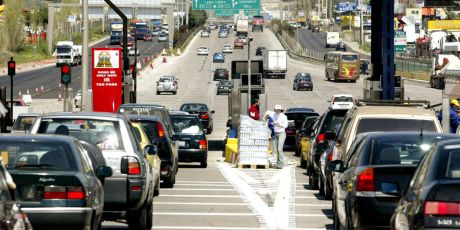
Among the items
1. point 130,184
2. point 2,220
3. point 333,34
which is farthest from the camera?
point 333,34

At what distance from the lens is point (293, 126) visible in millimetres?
48156

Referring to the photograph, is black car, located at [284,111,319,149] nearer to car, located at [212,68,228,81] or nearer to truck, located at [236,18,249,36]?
car, located at [212,68,228,81]

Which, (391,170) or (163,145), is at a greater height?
(391,170)

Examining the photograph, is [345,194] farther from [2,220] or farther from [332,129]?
[332,129]

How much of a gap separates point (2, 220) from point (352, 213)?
18.9ft

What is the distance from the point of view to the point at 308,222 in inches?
771

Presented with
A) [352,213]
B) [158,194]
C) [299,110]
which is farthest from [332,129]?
[299,110]

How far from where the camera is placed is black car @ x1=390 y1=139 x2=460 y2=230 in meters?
10.1

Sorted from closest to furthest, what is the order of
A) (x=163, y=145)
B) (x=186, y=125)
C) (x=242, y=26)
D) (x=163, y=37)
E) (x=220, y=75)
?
1. (x=163, y=145)
2. (x=186, y=125)
3. (x=220, y=75)
4. (x=242, y=26)
5. (x=163, y=37)

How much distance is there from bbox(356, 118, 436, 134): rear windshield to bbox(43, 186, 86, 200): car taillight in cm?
693

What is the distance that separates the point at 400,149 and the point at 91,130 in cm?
444

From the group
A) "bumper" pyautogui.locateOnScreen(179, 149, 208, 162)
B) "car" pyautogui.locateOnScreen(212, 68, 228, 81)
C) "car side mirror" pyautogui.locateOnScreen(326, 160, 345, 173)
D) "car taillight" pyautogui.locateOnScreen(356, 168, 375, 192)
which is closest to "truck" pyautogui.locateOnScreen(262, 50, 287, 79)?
"car" pyautogui.locateOnScreen(212, 68, 228, 81)

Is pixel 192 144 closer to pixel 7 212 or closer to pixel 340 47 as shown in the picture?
pixel 7 212

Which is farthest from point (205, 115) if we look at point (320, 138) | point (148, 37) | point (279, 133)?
point (148, 37)
